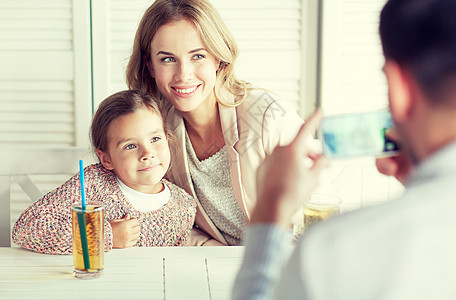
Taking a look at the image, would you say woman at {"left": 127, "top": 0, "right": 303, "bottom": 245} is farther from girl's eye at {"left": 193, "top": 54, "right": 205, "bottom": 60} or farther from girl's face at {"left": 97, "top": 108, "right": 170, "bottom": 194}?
girl's face at {"left": 97, "top": 108, "right": 170, "bottom": 194}

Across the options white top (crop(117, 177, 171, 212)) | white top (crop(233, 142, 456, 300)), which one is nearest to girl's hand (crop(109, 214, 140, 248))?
white top (crop(117, 177, 171, 212))

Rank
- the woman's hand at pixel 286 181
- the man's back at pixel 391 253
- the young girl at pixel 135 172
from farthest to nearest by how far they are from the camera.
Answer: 1. the young girl at pixel 135 172
2. the woman's hand at pixel 286 181
3. the man's back at pixel 391 253

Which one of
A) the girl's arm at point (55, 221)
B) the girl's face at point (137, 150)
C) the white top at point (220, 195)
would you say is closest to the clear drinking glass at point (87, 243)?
the girl's arm at point (55, 221)

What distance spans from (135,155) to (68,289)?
1.90ft

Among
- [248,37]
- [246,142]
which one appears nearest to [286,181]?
[246,142]

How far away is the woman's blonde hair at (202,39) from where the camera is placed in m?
1.81

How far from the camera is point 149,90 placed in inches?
78.5

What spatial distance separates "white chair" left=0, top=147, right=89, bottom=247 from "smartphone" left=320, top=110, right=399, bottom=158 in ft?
3.89

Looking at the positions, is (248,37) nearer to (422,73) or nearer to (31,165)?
(31,165)

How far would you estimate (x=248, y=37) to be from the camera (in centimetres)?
258

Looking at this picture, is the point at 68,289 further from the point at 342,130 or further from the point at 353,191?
the point at 353,191

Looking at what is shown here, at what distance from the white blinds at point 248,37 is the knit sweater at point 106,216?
962mm

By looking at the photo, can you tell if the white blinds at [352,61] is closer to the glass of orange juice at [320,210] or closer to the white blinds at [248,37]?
the white blinds at [248,37]

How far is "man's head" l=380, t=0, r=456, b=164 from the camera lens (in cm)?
57
